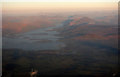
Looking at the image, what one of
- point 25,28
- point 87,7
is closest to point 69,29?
point 87,7

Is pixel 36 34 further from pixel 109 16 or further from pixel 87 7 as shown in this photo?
pixel 109 16

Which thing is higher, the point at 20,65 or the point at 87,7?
the point at 87,7

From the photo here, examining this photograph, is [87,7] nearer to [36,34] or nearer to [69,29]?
[69,29]

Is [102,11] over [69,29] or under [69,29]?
over

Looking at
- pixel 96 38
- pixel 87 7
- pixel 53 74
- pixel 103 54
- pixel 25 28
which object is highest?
pixel 87 7

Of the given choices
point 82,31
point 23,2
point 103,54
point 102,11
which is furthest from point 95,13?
point 23,2

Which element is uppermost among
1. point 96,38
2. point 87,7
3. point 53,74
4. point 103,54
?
point 87,7
